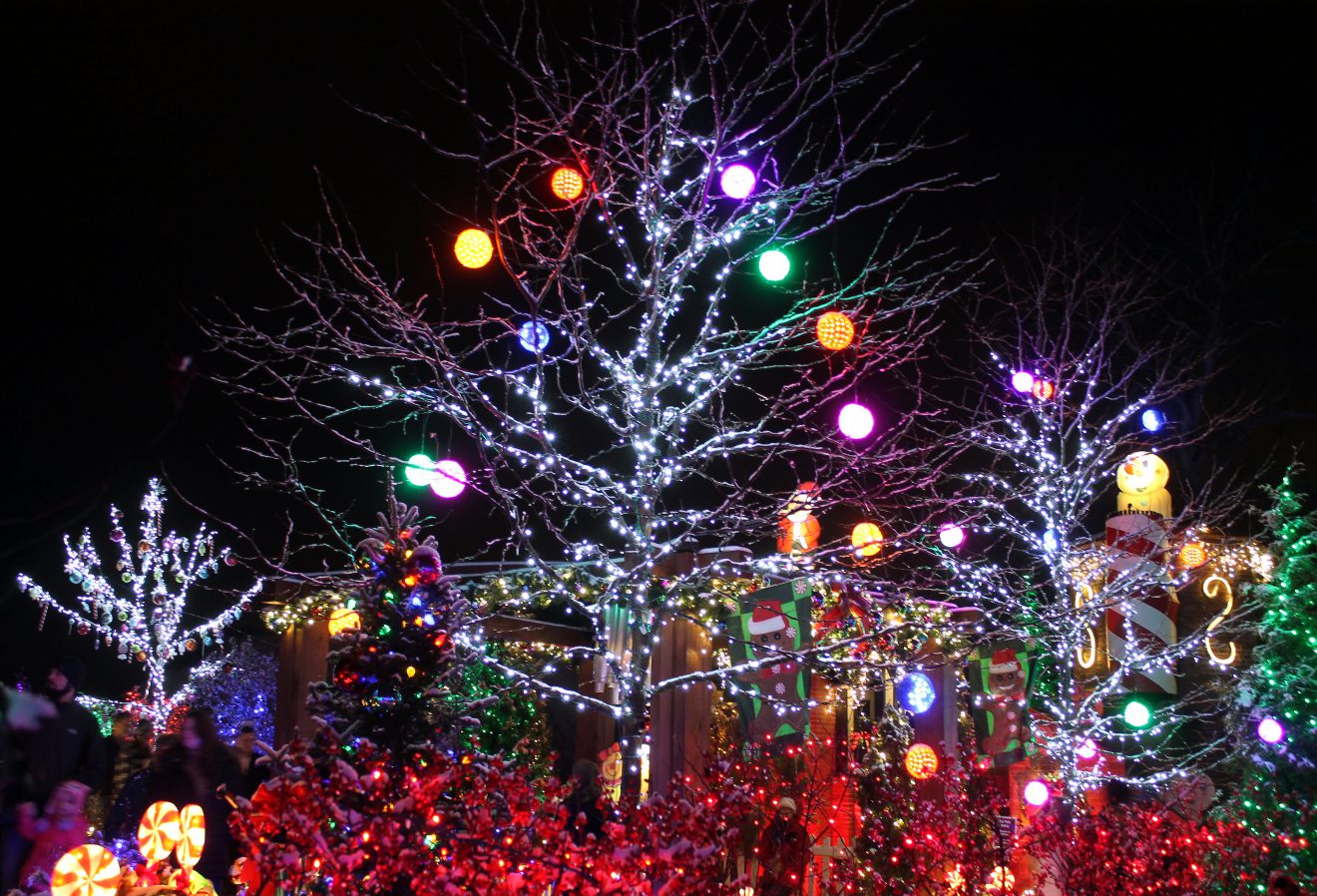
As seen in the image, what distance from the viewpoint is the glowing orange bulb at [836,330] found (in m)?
8.42

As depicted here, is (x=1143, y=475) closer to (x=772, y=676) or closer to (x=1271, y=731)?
(x=1271, y=731)

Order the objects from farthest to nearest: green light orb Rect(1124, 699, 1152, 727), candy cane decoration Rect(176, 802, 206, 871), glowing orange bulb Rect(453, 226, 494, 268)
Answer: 1. green light orb Rect(1124, 699, 1152, 727)
2. glowing orange bulb Rect(453, 226, 494, 268)
3. candy cane decoration Rect(176, 802, 206, 871)

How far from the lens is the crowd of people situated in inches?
208

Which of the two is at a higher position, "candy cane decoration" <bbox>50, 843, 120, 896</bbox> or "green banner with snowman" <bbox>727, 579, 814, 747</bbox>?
"green banner with snowman" <bbox>727, 579, 814, 747</bbox>

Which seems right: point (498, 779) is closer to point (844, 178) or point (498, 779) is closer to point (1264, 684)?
point (844, 178)

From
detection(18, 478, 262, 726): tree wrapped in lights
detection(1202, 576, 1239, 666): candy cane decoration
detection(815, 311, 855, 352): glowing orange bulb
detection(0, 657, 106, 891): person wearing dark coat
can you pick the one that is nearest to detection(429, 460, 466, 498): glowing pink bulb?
detection(0, 657, 106, 891): person wearing dark coat

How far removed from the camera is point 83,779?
23.5ft

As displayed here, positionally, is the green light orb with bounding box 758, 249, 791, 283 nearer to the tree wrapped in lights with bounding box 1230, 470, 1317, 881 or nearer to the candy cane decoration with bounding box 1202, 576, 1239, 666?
the tree wrapped in lights with bounding box 1230, 470, 1317, 881

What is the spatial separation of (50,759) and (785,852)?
521cm

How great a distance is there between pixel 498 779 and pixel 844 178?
5316 millimetres

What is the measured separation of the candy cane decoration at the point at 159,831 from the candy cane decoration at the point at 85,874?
70 cm

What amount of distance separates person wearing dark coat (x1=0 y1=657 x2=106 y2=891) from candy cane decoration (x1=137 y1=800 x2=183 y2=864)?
0.56 metres

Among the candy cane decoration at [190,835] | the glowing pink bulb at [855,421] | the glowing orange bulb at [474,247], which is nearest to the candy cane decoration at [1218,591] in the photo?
the glowing pink bulb at [855,421]

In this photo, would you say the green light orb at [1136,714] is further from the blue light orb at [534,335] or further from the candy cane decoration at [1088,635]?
the blue light orb at [534,335]
